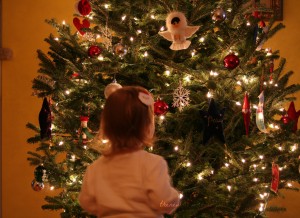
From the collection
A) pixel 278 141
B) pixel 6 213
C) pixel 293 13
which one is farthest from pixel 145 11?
pixel 6 213

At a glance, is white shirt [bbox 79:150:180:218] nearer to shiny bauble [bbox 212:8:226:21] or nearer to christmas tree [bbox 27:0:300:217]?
christmas tree [bbox 27:0:300:217]

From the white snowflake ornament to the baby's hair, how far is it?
0.50 m

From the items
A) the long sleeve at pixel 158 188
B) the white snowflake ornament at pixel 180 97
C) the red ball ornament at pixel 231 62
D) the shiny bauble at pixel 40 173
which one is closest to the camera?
the long sleeve at pixel 158 188

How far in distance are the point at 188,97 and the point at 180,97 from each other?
4cm

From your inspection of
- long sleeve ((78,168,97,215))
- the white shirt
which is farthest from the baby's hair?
long sleeve ((78,168,97,215))

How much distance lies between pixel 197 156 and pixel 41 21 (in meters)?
1.99

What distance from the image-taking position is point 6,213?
10.6 feet

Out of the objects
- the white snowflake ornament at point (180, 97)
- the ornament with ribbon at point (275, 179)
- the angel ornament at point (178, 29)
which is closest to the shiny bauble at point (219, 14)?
the angel ornament at point (178, 29)

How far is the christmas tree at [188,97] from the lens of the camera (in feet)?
5.88

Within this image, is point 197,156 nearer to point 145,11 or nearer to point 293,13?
point 145,11

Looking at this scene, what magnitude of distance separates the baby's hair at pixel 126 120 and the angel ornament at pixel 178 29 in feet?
1.67

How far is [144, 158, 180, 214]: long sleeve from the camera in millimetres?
1213

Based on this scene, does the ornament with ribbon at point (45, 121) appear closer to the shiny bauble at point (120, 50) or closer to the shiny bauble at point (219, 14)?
the shiny bauble at point (120, 50)

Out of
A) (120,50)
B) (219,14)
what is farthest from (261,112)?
(120,50)
